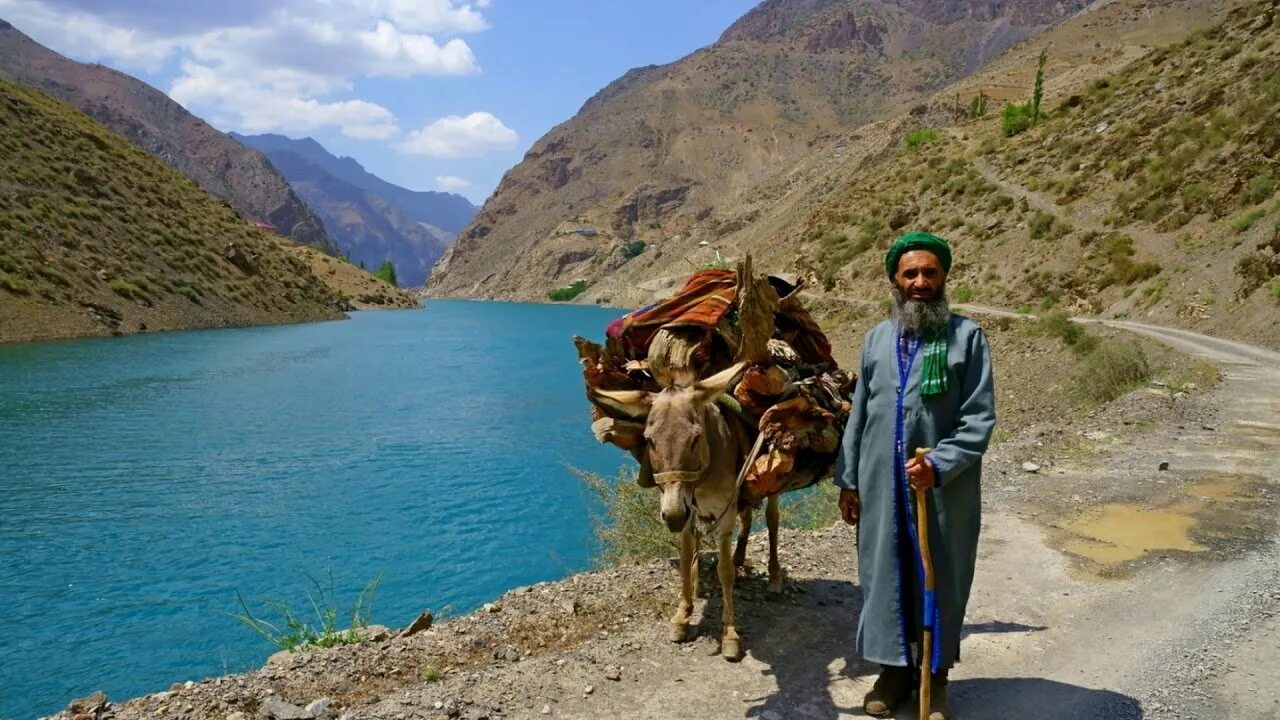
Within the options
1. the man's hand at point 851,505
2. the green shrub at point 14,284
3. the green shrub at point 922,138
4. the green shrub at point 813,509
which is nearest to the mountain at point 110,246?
the green shrub at point 14,284

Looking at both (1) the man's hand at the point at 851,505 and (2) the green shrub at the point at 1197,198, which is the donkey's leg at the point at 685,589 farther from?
(2) the green shrub at the point at 1197,198

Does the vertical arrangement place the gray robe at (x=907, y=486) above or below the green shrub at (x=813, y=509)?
above

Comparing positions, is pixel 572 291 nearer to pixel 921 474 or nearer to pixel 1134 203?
pixel 1134 203

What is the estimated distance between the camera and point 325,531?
572 inches

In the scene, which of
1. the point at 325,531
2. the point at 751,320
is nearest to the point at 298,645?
the point at 751,320

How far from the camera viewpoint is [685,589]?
5125 millimetres

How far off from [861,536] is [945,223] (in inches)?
1330

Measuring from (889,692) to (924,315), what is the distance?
75.8 inches

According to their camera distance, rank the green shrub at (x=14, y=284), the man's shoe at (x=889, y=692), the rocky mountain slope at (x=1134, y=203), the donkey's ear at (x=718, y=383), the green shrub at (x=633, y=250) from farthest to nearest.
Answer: the green shrub at (x=633, y=250), the green shrub at (x=14, y=284), the rocky mountain slope at (x=1134, y=203), the donkey's ear at (x=718, y=383), the man's shoe at (x=889, y=692)

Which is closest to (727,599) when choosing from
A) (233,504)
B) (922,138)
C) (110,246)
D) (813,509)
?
(813,509)

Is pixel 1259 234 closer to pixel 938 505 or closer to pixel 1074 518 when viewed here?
pixel 1074 518

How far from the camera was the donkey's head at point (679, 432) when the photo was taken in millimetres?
4090

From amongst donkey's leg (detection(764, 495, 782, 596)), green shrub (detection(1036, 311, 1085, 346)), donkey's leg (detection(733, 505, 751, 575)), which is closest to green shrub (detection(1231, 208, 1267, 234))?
green shrub (detection(1036, 311, 1085, 346))

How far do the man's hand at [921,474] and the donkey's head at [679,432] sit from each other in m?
1.10
